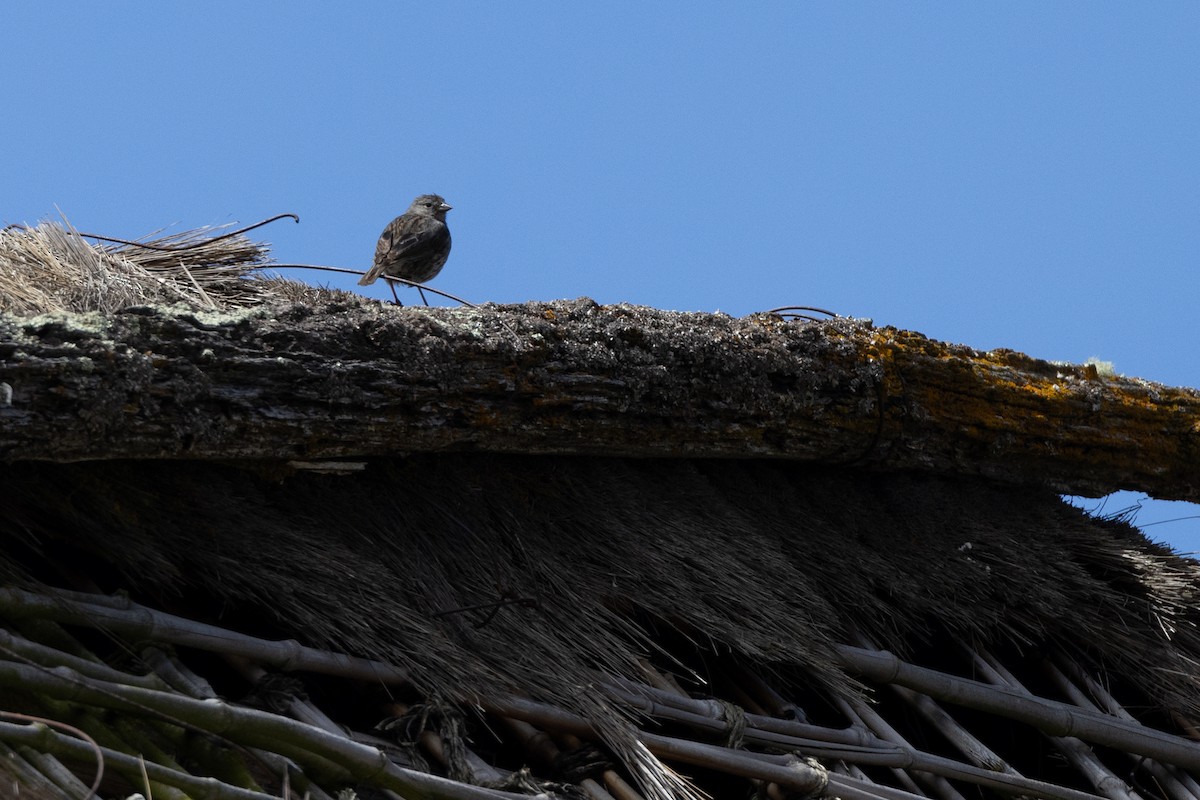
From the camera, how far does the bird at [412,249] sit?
6.62 meters

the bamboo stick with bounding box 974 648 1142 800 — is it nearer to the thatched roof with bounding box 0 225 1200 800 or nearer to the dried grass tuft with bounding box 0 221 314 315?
the thatched roof with bounding box 0 225 1200 800

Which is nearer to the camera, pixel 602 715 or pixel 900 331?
pixel 602 715

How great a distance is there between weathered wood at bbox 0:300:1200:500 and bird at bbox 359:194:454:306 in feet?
8.69

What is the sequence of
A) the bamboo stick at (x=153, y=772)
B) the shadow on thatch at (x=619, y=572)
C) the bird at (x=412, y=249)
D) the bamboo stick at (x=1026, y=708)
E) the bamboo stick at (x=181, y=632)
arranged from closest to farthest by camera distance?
the bamboo stick at (x=153, y=772), the bamboo stick at (x=181, y=632), the shadow on thatch at (x=619, y=572), the bamboo stick at (x=1026, y=708), the bird at (x=412, y=249)

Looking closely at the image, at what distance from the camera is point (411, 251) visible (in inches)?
261

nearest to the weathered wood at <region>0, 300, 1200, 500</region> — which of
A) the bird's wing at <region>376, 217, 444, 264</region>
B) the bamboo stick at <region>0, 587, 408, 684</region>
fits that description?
the bamboo stick at <region>0, 587, 408, 684</region>

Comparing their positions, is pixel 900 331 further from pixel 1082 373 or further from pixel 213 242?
pixel 213 242

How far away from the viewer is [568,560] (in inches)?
148

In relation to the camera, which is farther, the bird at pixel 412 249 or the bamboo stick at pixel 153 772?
the bird at pixel 412 249

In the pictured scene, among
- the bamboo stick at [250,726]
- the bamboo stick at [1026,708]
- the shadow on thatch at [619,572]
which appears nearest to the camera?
the bamboo stick at [250,726]

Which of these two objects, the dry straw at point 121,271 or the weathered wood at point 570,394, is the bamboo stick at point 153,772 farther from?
the dry straw at point 121,271

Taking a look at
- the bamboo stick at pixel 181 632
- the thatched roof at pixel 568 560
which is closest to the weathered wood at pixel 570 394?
the thatched roof at pixel 568 560

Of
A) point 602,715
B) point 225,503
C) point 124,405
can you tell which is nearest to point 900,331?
point 602,715

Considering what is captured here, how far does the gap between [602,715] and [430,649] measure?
435 millimetres
